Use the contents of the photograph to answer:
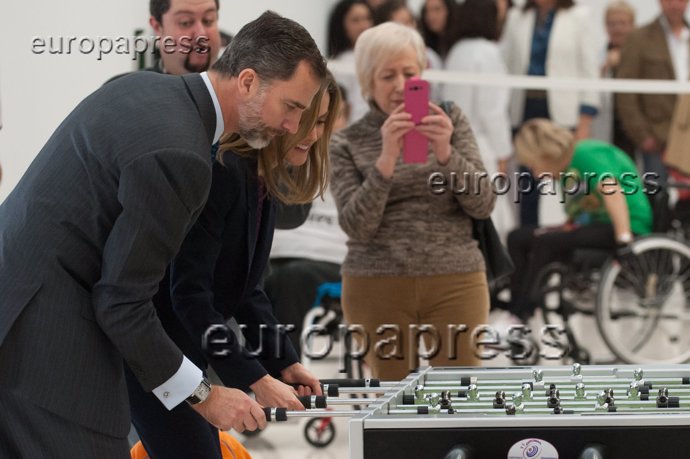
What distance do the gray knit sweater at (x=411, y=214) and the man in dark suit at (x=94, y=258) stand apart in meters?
1.16

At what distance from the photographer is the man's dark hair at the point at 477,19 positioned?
5.92 meters

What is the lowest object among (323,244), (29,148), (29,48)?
(323,244)

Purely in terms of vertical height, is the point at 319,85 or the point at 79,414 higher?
the point at 319,85

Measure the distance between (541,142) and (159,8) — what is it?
123 inches

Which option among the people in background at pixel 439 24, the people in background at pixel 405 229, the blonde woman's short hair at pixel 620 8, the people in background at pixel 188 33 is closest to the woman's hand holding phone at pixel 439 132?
the people in background at pixel 405 229

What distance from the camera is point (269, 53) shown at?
2135mm

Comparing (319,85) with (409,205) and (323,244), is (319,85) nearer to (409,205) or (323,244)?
(409,205)

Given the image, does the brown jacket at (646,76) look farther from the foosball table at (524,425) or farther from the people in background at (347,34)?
the foosball table at (524,425)

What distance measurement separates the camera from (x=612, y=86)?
6.30m

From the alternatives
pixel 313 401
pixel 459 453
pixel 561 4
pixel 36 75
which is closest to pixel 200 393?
pixel 313 401

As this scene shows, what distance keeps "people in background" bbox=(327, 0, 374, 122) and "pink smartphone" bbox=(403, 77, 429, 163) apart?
230 centimetres

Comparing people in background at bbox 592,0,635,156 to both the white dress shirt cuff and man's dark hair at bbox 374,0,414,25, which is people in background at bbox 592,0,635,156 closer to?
man's dark hair at bbox 374,0,414,25

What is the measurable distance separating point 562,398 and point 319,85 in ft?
2.24

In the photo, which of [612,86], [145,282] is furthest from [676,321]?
[145,282]
